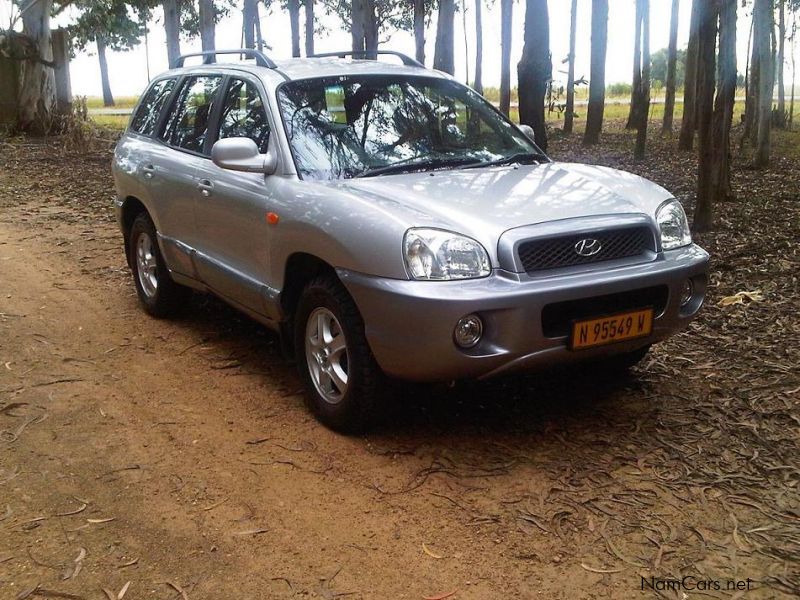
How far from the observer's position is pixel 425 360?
3.86m

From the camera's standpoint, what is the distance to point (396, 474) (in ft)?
13.1

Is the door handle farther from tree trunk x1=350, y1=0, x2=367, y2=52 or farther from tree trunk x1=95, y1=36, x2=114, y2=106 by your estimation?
tree trunk x1=95, y1=36, x2=114, y2=106

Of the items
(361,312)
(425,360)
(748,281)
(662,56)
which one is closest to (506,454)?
(425,360)

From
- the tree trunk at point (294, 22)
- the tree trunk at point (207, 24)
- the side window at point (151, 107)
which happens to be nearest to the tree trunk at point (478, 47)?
the tree trunk at point (294, 22)

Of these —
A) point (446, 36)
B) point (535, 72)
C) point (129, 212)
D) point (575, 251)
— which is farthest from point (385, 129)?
point (446, 36)

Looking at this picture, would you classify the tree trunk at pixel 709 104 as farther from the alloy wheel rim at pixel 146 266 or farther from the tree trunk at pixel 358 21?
the tree trunk at pixel 358 21

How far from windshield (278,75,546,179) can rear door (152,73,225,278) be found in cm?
90

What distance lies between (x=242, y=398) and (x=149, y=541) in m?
1.58

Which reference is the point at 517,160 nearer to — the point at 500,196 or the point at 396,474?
the point at 500,196

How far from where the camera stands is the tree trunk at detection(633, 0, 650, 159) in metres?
14.6

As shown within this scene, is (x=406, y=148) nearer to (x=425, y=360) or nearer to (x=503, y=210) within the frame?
(x=503, y=210)

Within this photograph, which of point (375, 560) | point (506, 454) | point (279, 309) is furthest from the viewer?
point (279, 309)

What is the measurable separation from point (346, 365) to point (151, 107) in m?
3.25

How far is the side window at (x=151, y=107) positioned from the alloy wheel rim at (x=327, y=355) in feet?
8.87
